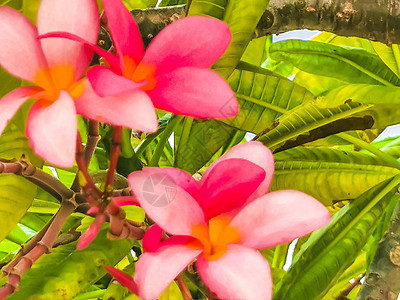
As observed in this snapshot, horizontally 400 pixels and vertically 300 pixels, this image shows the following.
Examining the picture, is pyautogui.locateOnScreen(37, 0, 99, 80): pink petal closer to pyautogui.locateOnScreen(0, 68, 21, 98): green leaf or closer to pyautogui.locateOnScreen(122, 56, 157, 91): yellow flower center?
pyautogui.locateOnScreen(122, 56, 157, 91): yellow flower center

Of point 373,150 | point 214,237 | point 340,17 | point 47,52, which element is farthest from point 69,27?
point 373,150

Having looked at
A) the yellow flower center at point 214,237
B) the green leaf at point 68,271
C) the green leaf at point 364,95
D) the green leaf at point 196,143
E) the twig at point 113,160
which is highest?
the twig at point 113,160

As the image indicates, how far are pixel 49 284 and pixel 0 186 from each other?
75 millimetres

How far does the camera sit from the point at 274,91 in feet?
2.13

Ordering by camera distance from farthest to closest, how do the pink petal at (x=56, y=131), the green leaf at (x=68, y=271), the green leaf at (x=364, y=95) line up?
the green leaf at (x=364, y=95), the green leaf at (x=68, y=271), the pink petal at (x=56, y=131)

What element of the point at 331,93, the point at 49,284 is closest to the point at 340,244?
the point at 331,93

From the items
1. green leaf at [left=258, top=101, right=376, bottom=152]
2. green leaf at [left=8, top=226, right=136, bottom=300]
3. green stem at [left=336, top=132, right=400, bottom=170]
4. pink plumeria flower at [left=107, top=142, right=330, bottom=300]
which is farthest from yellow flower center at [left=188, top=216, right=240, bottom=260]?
green stem at [left=336, top=132, right=400, bottom=170]

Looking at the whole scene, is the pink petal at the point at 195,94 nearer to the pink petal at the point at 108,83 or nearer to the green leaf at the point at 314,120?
the pink petal at the point at 108,83

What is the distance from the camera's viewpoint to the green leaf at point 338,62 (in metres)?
0.73

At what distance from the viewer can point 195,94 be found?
0.25m

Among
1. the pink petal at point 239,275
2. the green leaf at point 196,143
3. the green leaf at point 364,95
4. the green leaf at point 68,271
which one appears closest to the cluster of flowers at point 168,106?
the pink petal at point 239,275

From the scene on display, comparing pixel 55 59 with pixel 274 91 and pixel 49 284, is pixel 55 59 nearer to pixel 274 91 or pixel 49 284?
pixel 49 284

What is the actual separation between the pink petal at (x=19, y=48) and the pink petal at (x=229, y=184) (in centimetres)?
9

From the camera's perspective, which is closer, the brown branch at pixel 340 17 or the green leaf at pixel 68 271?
the green leaf at pixel 68 271
